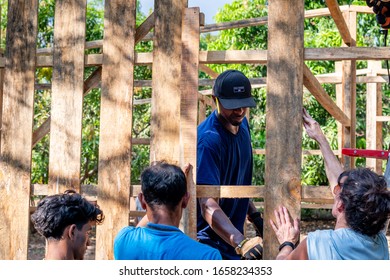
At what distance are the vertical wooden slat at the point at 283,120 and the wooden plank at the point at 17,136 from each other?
1464mm

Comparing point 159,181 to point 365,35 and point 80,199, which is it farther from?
point 365,35

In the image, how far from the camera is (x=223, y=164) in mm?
4297

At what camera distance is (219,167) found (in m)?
4.18

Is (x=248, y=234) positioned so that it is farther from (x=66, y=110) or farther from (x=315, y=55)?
(x=315, y=55)

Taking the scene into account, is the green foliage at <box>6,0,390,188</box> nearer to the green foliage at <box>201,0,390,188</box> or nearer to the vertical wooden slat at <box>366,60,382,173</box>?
the green foliage at <box>201,0,390,188</box>

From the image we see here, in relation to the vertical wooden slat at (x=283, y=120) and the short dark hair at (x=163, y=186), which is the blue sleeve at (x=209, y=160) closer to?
the vertical wooden slat at (x=283, y=120)

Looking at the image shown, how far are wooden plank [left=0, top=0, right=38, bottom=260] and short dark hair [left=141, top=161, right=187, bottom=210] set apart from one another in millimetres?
1255

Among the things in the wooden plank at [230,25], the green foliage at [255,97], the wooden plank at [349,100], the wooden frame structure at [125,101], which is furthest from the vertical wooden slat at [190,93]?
the green foliage at [255,97]

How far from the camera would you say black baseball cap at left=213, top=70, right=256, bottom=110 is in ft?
13.4

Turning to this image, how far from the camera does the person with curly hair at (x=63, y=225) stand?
3.00 meters

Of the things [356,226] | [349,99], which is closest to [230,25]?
[349,99]

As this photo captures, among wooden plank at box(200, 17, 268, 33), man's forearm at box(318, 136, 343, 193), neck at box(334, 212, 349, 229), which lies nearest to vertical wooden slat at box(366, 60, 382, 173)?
wooden plank at box(200, 17, 268, 33)

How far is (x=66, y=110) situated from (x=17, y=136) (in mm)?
362
